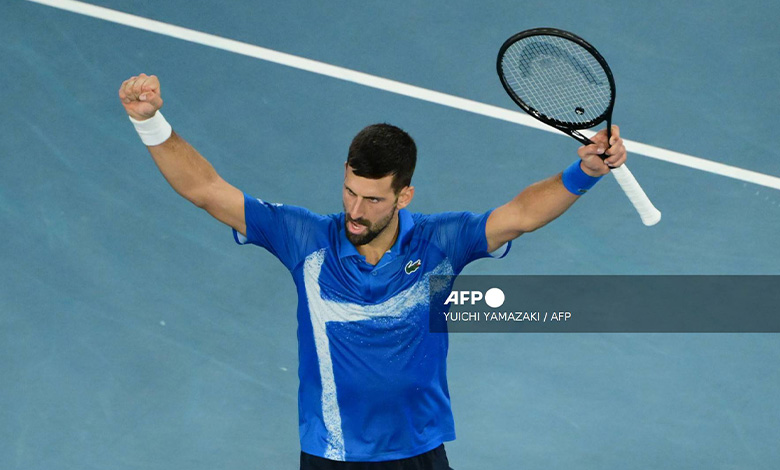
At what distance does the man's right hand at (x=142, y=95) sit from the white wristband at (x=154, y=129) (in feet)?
0.18

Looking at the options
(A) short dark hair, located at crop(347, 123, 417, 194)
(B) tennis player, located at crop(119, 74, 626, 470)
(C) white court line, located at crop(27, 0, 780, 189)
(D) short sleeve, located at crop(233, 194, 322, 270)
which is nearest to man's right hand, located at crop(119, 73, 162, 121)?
(B) tennis player, located at crop(119, 74, 626, 470)

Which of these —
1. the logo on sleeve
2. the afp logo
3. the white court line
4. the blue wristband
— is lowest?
the logo on sleeve

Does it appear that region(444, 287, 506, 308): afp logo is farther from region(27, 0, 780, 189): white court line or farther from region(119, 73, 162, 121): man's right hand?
region(119, 73, 162, 121): man's right hand

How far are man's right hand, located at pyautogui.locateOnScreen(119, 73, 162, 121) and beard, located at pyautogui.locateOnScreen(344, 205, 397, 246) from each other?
96 cm

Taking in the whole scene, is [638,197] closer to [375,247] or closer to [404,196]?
→ [404,196]

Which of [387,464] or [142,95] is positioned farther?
[387,464]

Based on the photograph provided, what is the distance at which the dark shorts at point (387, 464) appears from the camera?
18.9 ft

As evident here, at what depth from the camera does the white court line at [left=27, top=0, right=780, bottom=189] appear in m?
9.24

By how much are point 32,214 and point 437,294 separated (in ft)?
13.0

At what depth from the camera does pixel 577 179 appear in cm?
549

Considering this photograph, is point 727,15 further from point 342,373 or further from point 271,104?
point 342,373

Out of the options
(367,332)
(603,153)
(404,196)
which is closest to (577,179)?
(603,153)

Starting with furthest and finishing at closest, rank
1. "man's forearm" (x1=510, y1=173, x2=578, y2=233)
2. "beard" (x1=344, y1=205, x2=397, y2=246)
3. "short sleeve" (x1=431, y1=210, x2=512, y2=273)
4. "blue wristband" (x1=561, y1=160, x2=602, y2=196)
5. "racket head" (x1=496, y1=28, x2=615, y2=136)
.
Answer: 1. "racket head" (x1=496, y1=28, x2=615, y2=136)
2. "short sleeve" (x1=431, y1=210, x2=512, y2=273)
3. "beard" (x1=344, y1=205, x2=397, y2=246)
4. "man's forearm" (x1=510, y1=173, x2=578, y2=233)
5. "blue wristband" (x1=561, y1=160, x2=602, y2=196)

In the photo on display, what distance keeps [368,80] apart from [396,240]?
3.93 m
